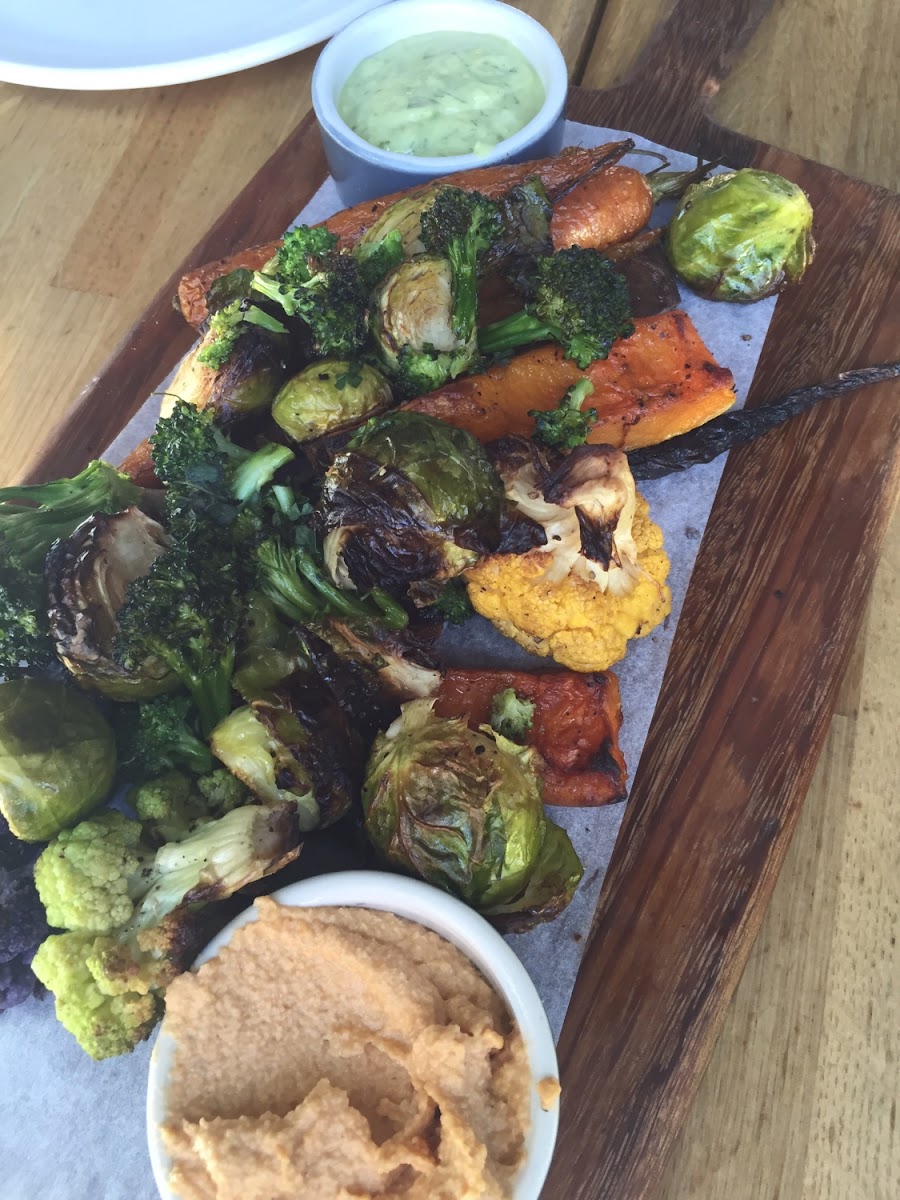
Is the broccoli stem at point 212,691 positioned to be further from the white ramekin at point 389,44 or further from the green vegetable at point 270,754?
the white ramekin at point 389,44

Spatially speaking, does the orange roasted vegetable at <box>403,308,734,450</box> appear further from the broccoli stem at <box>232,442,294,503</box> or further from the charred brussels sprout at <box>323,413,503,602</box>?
the broccoli stem at <box>232,442,294,503</box>

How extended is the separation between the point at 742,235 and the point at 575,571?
3.37 feet

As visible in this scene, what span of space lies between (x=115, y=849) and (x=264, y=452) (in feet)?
2.76

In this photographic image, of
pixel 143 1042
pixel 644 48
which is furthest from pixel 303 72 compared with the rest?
pixel 143 1042

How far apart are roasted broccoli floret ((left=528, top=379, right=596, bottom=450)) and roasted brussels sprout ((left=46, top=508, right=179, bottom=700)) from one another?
86cm

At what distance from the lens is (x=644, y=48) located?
2.79m

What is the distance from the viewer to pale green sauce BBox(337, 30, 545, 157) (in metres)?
2.24

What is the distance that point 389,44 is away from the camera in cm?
239

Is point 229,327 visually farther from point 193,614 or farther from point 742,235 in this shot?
point 742,235

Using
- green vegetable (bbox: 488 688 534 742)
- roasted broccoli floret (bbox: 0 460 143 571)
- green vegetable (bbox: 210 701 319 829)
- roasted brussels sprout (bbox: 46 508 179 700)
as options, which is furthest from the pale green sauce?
green vegetable (bbox: 210 701 319 829)

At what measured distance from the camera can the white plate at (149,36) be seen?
273cm

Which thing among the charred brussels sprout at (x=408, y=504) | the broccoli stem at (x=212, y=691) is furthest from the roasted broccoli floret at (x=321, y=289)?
the broccoli stem at (x=212, y=691)

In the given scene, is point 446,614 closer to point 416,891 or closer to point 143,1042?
point 416,891

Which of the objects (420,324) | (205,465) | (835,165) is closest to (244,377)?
(205,465)
